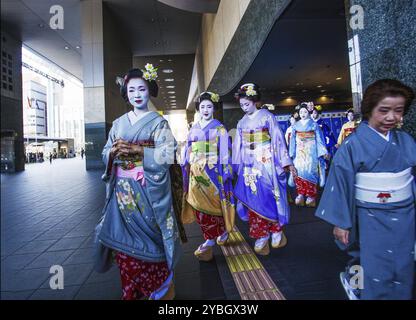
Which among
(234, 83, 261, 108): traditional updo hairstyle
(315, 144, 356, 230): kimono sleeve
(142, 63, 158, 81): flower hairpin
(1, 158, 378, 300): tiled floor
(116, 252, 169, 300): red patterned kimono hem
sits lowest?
(1, 158, 378, 300): tiled floor

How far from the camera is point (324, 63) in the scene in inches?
323

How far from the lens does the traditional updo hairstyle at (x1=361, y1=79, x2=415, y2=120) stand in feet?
5.03

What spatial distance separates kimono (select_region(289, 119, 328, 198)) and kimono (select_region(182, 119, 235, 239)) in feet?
8.89

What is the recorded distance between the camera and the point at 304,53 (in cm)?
709

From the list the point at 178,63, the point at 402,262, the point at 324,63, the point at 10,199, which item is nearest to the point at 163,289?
the point at 10,199

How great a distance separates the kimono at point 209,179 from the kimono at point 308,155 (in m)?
2.71

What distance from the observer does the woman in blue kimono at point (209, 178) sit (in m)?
3.05

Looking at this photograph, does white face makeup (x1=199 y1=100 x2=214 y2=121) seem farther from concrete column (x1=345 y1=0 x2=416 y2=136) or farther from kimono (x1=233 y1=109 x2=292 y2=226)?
concrete column (x1=345 y1=0 x2=416 y2=136)

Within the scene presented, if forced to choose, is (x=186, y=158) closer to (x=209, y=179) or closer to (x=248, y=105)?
(x=209, y=179)

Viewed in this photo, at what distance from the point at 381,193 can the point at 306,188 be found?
392cm

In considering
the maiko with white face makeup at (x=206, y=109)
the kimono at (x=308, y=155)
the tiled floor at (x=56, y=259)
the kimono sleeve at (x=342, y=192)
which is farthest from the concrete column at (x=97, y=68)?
the kimono sleeve at (x=342, y=192)

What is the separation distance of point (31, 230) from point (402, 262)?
460cm

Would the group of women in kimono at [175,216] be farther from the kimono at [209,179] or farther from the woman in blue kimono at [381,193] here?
the kimono at [209,179]

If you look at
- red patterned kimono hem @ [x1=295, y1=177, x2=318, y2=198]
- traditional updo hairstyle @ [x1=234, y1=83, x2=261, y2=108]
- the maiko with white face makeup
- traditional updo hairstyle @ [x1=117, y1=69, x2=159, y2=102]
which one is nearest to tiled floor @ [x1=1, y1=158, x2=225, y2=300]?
traditional updo hairstyle @ [x1=117, y1=69, x2=159, y2=102]
